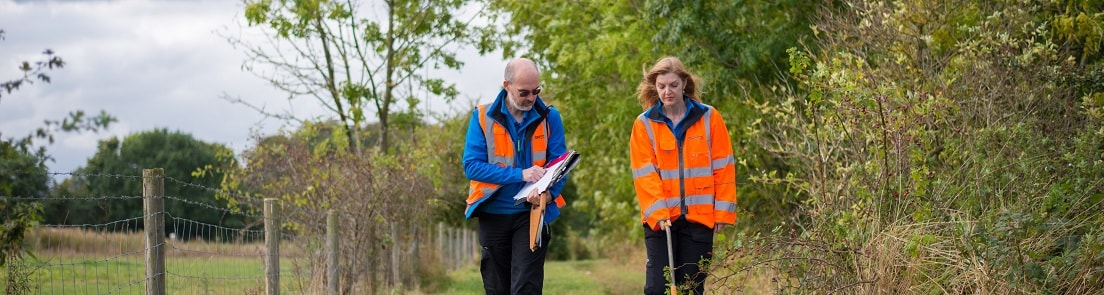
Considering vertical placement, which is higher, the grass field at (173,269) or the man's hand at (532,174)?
the man's hand at (532,174)

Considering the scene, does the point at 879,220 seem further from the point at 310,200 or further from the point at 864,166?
the point at 310,200

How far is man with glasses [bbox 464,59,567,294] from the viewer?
7.00m

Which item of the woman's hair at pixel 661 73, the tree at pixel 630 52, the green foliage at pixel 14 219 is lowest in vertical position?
the green foliage at pixel 14 219

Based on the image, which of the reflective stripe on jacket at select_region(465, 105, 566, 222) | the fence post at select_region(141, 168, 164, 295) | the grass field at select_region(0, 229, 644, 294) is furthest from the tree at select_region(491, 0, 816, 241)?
the fence post at select_region(141, 168, 164, 295)

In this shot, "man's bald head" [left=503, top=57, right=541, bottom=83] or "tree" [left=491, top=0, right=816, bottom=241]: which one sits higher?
Answer: "tree" [left=491, top=0, right=816, bottom=241]

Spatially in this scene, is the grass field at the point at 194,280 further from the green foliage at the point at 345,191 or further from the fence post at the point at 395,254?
the fence post at the point at 395,254

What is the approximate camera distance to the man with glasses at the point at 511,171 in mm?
6996

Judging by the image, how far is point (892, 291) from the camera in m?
6.99

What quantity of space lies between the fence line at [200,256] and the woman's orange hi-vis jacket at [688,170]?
271cm

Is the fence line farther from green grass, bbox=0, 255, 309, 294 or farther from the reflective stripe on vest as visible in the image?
the reflective stripe on vest

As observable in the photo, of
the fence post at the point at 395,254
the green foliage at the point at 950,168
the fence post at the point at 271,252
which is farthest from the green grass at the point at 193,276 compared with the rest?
the green foliage at the point at 950,168

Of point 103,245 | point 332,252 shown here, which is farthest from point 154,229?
point 332,252

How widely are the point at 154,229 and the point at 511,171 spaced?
2.04 m

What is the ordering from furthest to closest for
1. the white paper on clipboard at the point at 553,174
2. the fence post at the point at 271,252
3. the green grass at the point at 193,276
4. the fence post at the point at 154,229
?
1. the fence post at the point at 271,252
2. the green grass at the point at 193,276
3. the fence post at the point at 154,229
4. the white paper on clipboard at the point at 553,174
